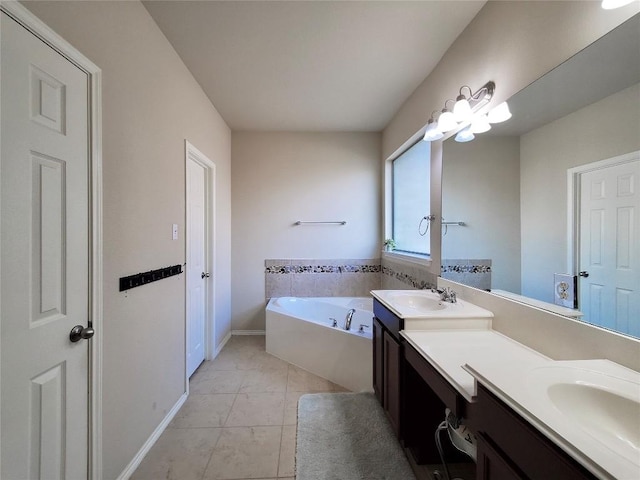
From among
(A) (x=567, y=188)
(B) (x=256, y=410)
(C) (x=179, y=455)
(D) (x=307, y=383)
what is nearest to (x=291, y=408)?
(B) (x=256, y=410)

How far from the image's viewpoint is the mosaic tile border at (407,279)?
2.23m

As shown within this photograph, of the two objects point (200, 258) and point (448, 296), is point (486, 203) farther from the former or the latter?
point (200, 258)

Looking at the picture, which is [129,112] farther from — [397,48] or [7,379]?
[397,48]

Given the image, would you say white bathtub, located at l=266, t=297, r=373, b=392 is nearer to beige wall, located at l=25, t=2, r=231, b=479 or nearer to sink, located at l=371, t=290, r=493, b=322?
sink, located at l=371, t=290, r=493, b=322

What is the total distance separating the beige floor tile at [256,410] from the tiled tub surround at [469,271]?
1613 mm

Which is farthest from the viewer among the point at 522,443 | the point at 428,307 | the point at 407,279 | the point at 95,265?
the point at 407,279

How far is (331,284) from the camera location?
134 inches

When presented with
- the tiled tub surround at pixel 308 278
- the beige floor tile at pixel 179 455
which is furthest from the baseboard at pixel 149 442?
the tiled tub surround at pixel 308 278

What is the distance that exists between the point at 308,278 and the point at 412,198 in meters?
1.64

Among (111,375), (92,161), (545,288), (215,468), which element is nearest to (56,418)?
(111,375)

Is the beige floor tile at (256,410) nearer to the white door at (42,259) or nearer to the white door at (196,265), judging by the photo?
the white door at (196,265)

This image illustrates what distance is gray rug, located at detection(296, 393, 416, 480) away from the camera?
1.43 m

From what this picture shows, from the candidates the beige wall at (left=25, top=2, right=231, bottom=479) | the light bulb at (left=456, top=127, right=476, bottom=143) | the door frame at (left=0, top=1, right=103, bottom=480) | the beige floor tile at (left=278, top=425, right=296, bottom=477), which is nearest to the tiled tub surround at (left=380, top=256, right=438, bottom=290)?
the light bulb at (left=456, top=127, right=476, bottom=143)

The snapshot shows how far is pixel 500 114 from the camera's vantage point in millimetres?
1379
